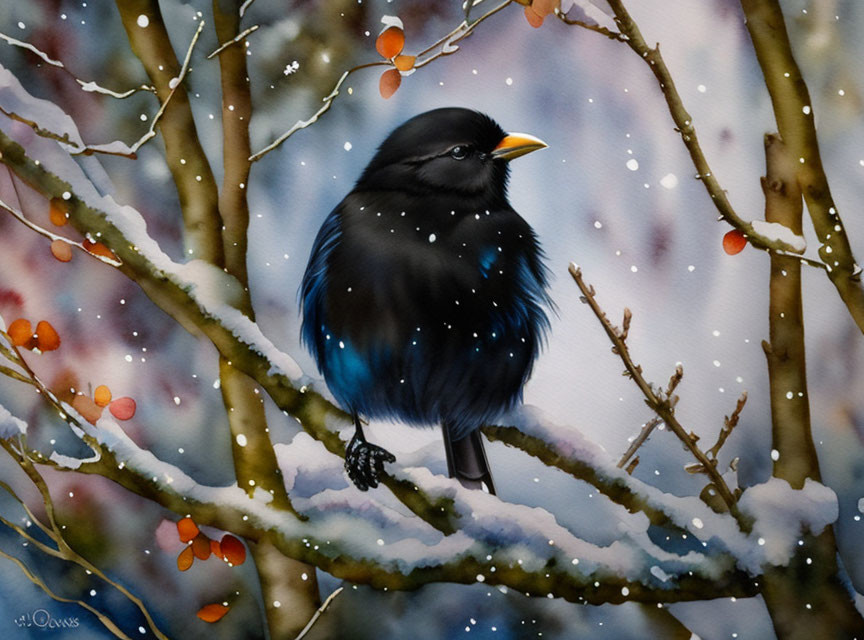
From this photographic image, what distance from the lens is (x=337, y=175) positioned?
1045 mm

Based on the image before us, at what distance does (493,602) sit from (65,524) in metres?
0.63

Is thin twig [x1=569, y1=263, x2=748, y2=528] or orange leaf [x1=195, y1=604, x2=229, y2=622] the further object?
orange leaf [x1=195, y1=604, x2=229, y2=622]

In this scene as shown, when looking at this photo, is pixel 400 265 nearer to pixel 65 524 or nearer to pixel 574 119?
pixel 574 119

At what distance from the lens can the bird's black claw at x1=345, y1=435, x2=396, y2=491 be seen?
1035mm

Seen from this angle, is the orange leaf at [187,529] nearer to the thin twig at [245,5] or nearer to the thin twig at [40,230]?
the thin twig at [40,230]

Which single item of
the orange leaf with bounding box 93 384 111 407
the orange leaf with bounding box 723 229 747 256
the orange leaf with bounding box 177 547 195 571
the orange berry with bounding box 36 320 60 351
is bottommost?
the orange leaf with bounding box 177 547 195 571

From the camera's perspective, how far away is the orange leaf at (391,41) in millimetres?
1038

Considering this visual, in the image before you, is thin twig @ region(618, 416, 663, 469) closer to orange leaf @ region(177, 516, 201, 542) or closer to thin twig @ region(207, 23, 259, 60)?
orange leaf @ region(177, 516, 201, 542)

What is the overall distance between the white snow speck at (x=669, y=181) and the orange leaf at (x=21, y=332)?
0.93 metres

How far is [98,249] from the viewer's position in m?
1.07

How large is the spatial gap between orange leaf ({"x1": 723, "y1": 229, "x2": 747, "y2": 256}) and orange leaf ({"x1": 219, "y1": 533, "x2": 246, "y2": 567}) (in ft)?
2.61

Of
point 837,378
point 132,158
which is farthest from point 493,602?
point 132,158

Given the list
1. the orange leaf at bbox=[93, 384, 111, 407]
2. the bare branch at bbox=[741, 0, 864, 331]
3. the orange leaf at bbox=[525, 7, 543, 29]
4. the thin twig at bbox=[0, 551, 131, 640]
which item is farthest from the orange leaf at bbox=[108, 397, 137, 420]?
the bare branch at bbox=[741, 0, 864, 331]
